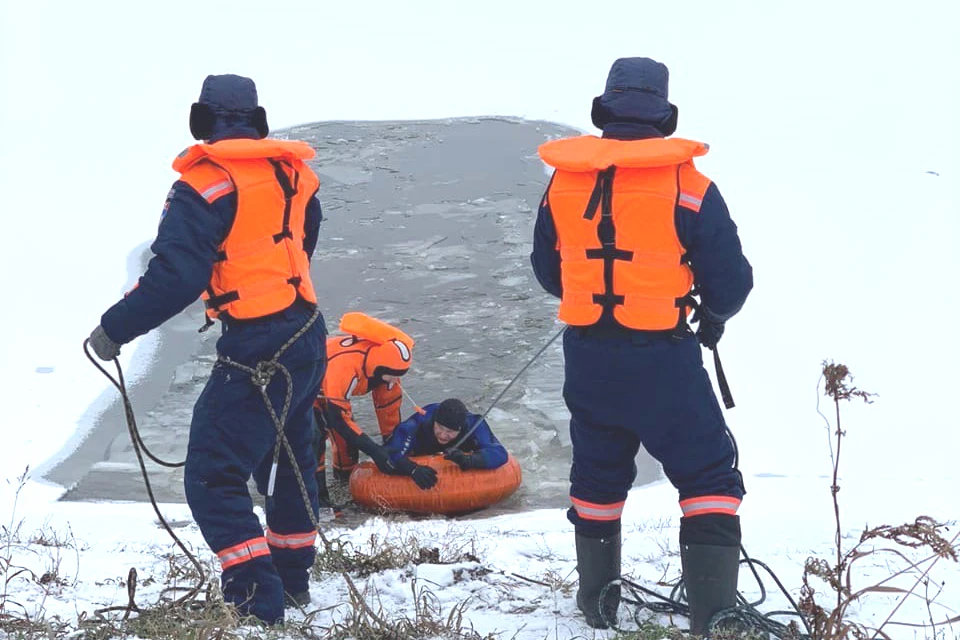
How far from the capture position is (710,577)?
132 inches

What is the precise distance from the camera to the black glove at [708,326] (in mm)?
3535

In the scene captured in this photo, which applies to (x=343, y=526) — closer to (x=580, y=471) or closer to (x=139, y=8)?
(x=580, y=471)

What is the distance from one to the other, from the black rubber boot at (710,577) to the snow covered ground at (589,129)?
404 millimetres

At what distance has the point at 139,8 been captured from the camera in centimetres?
1880

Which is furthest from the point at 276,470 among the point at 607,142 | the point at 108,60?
the point at 108,60

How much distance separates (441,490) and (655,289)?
3046 millimetres

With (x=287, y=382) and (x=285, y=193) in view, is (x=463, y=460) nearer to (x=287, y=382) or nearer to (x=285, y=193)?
(x=287, y=382)

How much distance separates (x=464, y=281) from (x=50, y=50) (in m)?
9.90

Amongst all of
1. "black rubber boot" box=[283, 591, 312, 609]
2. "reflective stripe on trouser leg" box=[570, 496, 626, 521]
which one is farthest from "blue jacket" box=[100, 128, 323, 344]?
"reflective stripe on trouser leg" box=[570, 496, 626, 521]

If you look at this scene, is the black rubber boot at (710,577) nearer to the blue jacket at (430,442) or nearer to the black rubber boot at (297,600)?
the black rubber boot at (297,600)

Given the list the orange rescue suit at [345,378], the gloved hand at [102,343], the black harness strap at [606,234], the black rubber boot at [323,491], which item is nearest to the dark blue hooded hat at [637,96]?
the black harness strap at [606,234]

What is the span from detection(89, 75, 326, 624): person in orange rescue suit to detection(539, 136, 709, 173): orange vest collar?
2.88ft

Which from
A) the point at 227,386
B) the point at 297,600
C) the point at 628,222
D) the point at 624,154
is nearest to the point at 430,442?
the point at 297,600

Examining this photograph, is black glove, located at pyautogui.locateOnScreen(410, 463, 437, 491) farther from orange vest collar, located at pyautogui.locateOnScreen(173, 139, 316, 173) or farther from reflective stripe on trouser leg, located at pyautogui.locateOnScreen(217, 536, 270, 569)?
orange vest collar, located at pyautogui.locateOnScreen(173, 139, 316, 173)
